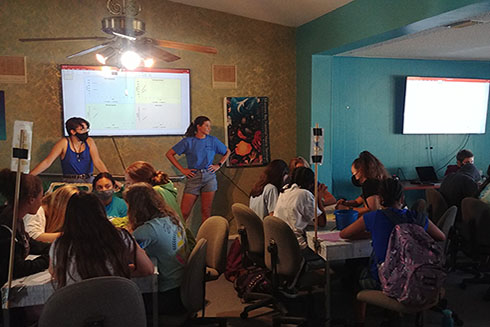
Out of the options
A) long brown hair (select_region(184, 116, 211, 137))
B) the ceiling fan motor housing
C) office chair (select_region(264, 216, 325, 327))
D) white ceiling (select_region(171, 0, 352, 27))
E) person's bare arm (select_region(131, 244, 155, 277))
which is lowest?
office chair (select_region(264, 216, 325, 327))

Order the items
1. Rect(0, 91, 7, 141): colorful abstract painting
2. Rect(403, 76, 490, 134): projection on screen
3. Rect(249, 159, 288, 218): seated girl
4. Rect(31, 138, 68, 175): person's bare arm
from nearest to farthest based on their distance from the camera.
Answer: Rect(249, 159, 288, 218): seated girl < Rect(31, 138, 68, 175): person's bare arm < Rect(0, 91, 7, 141): colorful abstract painting < Rect(403, 76, 490, 134): projection on screen

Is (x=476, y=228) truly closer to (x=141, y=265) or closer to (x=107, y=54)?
(x=141, y=265)

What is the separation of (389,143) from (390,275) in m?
4.27

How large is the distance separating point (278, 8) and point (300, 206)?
8.07 ft

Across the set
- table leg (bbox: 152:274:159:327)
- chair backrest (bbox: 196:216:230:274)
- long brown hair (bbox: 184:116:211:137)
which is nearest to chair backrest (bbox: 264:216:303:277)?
chair backrest (bbox: 196:216:230:274)

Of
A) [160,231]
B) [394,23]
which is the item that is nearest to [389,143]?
[394,23]

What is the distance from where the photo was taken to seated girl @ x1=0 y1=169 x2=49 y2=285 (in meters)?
2.10

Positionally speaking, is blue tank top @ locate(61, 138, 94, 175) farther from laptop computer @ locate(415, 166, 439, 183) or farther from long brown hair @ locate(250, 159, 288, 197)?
laptop computer @ locate(415, 166, 439, 183)

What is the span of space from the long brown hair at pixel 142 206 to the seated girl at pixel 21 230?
0.47 meters

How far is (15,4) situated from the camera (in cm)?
448

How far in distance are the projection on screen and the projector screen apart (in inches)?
129

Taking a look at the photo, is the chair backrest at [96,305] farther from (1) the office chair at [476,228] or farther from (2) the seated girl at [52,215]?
(1) the office chair at [476,228]

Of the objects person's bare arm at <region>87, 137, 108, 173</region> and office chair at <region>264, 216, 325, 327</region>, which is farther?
person's bare arm at <region>87, 137, 108, 173</region>

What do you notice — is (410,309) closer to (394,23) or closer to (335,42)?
(394,23)
